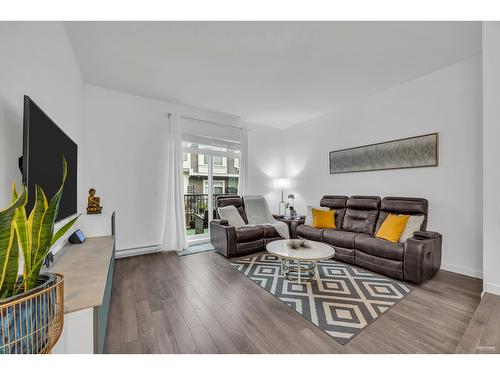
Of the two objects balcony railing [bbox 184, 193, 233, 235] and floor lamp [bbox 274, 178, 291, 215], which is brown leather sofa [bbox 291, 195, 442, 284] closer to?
floor lamp [bbox 274, 178, 291, 215]

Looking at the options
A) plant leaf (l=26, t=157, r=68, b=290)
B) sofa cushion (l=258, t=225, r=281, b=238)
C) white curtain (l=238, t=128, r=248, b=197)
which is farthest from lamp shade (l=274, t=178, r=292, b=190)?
plant leaf (l=26, t=157, r=68, b=290)

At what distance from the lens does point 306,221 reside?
4141 millimetres

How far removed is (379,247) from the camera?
2.70m

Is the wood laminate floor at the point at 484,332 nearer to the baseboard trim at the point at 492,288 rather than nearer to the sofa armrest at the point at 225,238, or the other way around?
the baseboard trim at the point at 492,288

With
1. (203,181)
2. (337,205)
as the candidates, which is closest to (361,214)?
(337,205)

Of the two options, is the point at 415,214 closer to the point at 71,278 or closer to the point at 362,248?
the point at 362,248

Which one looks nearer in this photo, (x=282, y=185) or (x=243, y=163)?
(x=243, y=163)

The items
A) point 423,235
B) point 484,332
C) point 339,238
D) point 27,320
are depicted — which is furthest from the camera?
point 339,238

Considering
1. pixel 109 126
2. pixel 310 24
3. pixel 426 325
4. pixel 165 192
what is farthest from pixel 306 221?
pixel 109 126

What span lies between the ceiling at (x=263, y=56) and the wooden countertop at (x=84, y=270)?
2202 mm

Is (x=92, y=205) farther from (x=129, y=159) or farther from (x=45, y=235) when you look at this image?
(x=45, y=235)

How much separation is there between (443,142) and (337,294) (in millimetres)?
2531

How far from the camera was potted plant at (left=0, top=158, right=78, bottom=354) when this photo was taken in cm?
66
